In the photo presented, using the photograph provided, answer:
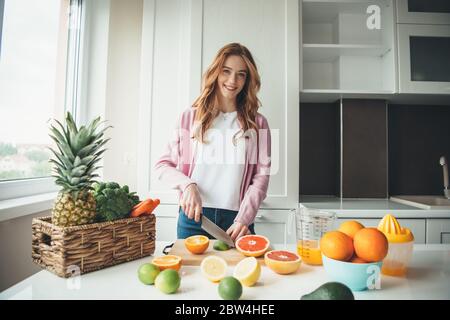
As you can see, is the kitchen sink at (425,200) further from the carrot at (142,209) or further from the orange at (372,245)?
the carrot at (142,209)

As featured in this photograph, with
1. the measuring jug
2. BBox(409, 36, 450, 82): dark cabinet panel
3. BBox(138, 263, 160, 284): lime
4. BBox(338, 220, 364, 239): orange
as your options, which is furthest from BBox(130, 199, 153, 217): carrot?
BBox(409, 36, 450, 82): dark cabinet panel

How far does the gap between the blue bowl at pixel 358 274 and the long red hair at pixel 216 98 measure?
2.61ft

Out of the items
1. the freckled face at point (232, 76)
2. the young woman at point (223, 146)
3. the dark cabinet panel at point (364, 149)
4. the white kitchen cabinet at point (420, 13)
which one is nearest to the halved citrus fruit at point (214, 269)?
the young woman at point (223, 146)

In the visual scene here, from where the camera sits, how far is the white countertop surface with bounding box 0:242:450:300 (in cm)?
59

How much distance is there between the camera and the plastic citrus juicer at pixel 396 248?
0.68 metres

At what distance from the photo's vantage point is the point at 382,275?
0.71 m

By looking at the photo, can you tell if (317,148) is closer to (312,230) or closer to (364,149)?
(364,149)

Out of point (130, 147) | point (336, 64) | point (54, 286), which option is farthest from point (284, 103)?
point (54, 286)

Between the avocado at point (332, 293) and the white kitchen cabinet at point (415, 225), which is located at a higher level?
the avocado at point (332, 293)

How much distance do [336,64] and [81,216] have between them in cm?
200

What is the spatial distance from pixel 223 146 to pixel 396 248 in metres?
0.81

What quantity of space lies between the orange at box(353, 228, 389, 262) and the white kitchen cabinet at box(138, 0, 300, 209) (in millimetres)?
1110

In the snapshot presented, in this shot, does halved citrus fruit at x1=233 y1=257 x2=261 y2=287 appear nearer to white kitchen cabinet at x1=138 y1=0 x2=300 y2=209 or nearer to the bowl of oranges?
the bowl of oranges

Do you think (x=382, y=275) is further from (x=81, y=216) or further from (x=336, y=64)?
(x=336, y=64)
